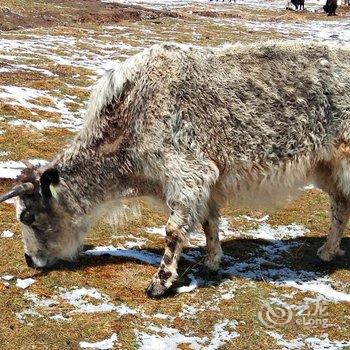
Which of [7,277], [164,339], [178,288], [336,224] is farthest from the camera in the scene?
[336,224]

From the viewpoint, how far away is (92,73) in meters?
19.7

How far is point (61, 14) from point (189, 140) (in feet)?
116

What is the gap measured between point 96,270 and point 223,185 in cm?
176

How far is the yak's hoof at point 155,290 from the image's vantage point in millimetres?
6328

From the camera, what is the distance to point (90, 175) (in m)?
6.57

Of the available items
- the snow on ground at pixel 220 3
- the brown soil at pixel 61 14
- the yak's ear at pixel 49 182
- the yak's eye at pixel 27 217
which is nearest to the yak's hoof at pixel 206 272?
the yak's ear at pixel 49 182

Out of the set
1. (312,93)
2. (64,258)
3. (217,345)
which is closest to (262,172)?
(312,93)

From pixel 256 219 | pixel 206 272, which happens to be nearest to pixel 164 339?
pixel 206 272

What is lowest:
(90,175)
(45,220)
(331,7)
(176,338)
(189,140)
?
(176,338)

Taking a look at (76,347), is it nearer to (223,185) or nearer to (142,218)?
(223,185)

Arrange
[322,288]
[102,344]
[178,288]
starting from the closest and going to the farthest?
1. [102,344]
2. [178,288]
3. [322,288]

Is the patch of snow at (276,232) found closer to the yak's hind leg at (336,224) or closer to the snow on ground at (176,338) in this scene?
the yak's hind leg at (336,224)

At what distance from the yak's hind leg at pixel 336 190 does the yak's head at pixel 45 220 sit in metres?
2.96

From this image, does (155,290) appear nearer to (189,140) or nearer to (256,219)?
(189,140)
